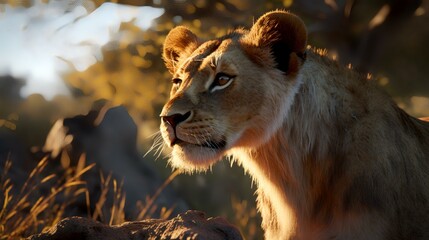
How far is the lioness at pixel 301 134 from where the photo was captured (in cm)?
440

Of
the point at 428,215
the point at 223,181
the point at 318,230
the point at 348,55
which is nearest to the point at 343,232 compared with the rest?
the point at 318,230

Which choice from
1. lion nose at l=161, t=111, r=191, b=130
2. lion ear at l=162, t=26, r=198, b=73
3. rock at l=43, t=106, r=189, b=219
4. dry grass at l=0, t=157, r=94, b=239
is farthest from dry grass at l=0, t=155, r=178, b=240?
lion nose at l=161, t=111, r=191, b=130

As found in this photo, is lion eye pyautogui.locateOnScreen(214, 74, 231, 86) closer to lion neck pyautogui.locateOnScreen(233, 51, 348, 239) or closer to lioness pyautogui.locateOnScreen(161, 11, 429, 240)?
lioness pyautogui.locateOnScreen(161, 11, 429, 240)

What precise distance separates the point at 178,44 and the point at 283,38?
1.10 m

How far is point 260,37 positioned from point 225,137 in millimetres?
772

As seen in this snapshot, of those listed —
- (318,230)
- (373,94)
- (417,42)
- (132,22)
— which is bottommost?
(132,22)

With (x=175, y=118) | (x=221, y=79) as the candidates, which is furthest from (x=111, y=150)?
(x=175, y=118)

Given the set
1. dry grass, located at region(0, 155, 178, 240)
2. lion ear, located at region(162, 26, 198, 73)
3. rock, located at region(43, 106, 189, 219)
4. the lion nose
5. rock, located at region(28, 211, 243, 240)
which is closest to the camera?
rock, located at region(28, 211, 243, 240)

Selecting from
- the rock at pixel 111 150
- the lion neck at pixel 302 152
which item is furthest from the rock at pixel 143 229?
the rock at pixel 111 150

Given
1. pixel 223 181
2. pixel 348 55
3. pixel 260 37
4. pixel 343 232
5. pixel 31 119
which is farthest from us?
pixel 223 181

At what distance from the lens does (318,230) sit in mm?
4590

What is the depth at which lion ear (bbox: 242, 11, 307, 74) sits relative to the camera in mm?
4570

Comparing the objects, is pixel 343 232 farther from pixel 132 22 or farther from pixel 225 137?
pixel 132 22

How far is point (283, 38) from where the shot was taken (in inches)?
183
